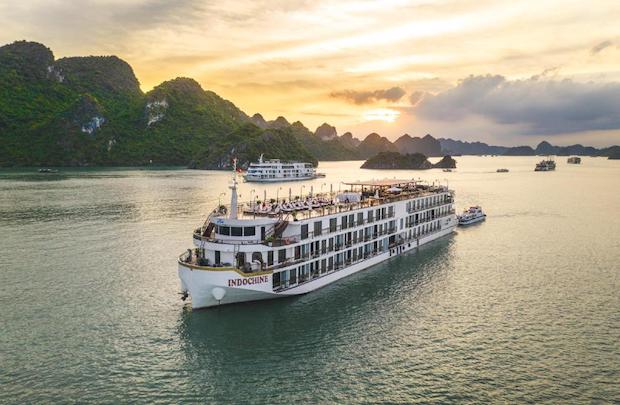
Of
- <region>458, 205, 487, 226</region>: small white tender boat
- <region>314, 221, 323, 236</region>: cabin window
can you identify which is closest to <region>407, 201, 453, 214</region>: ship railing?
<region>458, 205, 487, 226</region>: small white tender boat

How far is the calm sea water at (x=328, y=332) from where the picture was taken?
27656 millimetres

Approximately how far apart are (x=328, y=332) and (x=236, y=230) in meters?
12.1

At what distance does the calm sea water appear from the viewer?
27656mm

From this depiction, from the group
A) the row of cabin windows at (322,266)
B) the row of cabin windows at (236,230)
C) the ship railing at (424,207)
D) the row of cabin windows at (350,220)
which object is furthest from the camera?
the ship railing at (424,207)

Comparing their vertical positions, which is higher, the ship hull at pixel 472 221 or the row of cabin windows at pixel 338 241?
the row of cabin windows at pixel 338 241

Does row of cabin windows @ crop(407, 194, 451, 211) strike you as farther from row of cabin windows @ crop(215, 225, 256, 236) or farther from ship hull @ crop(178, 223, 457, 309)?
row of cabin windows @ crop(215, 225, 256, 236)

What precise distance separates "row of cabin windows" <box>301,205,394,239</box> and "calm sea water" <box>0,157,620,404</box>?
5.94 m

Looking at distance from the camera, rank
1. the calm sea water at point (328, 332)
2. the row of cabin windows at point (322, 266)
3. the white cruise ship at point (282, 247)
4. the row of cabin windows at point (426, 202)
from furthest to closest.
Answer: the row of cabin windows at point (426, 202)
the row of cabin windows at point (322, 266)
the white cruise ship at point (282, 247)
the calm sea water at point (328, 332)

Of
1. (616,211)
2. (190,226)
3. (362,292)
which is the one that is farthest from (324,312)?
(616,211)

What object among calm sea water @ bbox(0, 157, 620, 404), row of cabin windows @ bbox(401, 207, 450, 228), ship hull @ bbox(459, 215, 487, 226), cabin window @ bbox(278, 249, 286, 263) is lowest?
calm sea water @ bbox(0, 157, 620, 404)

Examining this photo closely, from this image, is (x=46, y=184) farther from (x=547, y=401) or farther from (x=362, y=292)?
(x=547, y=401)

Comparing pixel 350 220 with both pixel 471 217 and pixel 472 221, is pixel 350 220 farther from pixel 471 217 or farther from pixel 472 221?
pixel 471 217

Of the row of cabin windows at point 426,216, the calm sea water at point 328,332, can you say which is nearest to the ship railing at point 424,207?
the row of cabin windows at point 426,216

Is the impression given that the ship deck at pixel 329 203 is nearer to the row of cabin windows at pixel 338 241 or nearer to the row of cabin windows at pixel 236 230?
the row of cabin windows at pixel 236 230
